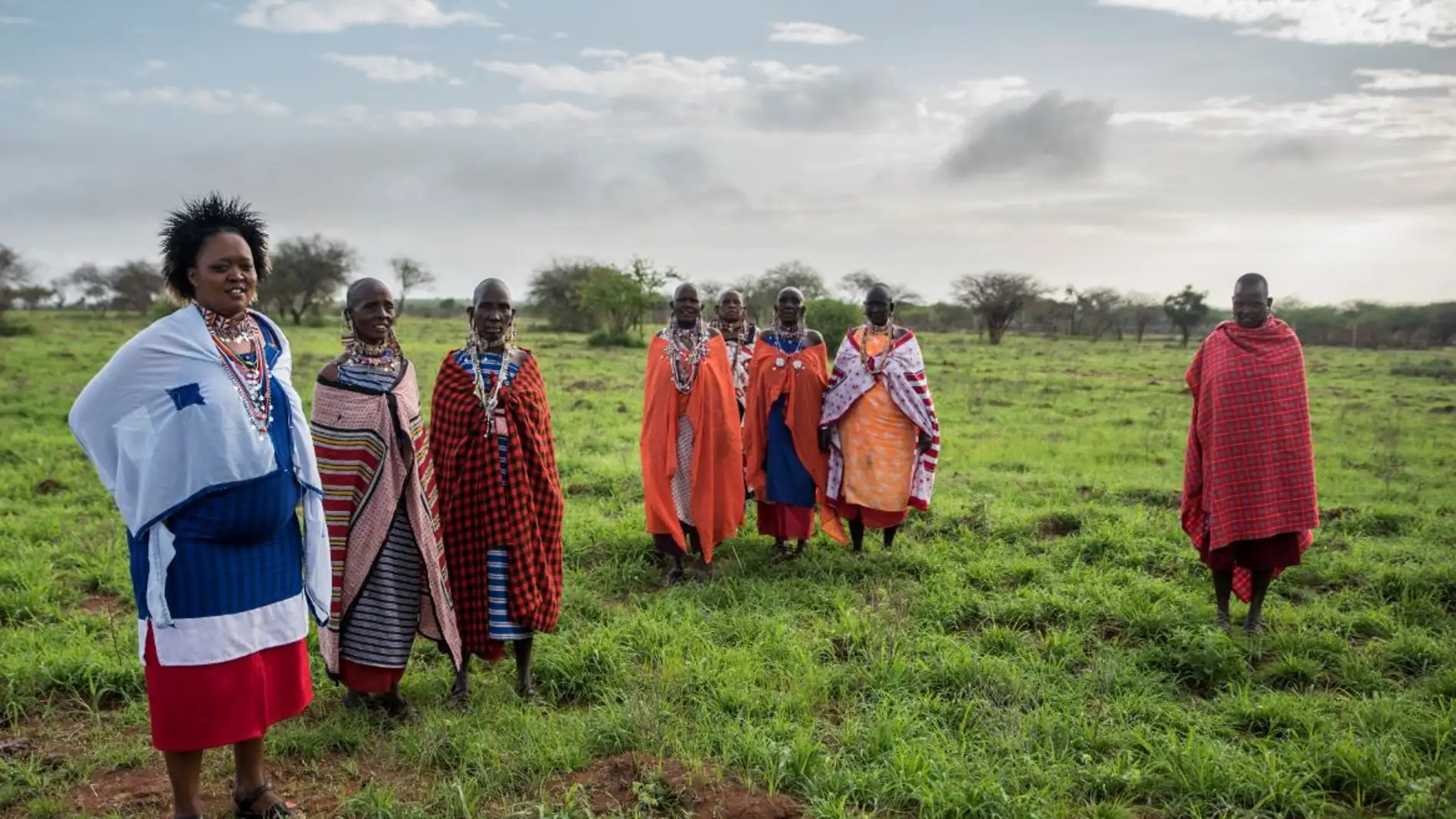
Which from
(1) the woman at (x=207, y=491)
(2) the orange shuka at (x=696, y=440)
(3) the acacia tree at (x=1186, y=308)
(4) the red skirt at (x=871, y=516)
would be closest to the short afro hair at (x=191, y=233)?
(1) the woman at (x=207, y=491)

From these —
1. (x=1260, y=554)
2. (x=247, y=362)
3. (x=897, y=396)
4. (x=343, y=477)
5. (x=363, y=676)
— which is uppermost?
(x=247, y=362)

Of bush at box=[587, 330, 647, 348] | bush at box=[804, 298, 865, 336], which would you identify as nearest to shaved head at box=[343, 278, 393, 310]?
bush at box=[804, 298, 865, 336]

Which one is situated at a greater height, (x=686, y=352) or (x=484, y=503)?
(x=686, y=352)

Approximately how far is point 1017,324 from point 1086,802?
5016 centimetres

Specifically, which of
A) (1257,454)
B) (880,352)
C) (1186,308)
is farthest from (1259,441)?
(1186,308)

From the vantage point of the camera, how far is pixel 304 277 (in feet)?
142

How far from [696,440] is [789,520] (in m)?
0.96

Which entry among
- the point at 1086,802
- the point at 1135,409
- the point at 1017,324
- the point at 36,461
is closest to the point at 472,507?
the point at 1086,802

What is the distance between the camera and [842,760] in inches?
136

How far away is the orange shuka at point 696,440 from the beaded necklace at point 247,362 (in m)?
2.86

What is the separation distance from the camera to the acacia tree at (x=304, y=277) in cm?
4253

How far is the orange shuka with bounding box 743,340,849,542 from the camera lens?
6.31 m

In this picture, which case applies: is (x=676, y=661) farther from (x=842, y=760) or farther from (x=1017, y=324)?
(x=1017, y=324)

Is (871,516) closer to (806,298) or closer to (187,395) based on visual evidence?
(187,395)
